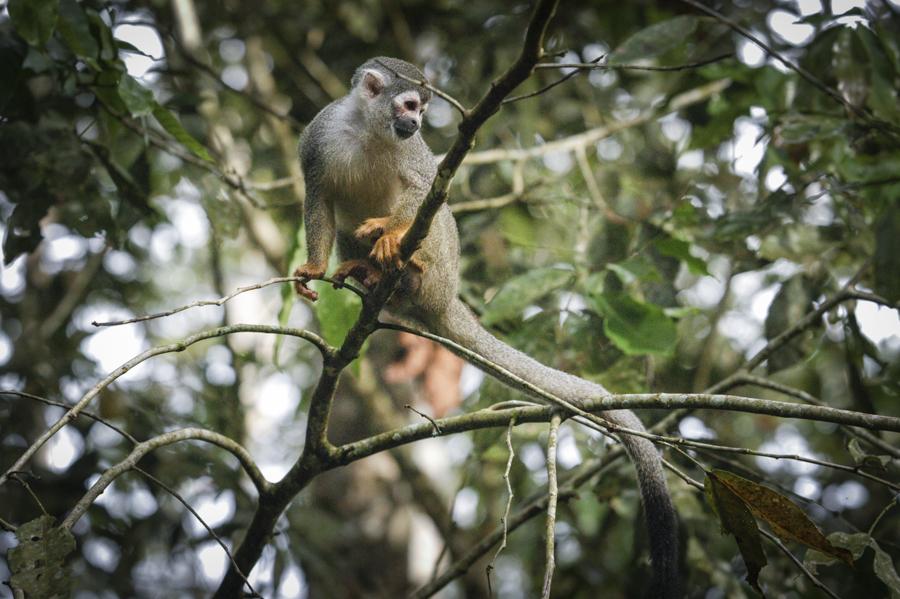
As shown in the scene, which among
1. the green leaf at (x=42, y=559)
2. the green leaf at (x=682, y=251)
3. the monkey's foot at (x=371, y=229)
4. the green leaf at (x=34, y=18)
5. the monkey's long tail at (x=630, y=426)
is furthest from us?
the green leaf at (x=682, y=251)

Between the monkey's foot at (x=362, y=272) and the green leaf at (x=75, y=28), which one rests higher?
the green leaf at (x=75, y=28)

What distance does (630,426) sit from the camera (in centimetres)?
308

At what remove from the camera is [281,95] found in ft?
23.6

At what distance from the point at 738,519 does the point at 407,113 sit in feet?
7.36

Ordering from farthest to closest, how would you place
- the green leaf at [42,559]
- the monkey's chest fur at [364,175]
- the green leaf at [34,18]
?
1. the monkey's chest fur at [364,175]
2. the green leaf at [34,18]
3. the green leaf at [42,559]

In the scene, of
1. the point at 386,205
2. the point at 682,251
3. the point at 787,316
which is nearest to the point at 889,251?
the point at 787,316

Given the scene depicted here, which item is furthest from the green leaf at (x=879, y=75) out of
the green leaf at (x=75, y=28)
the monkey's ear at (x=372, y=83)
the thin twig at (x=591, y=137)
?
the green leaf at (x=75, y=28)

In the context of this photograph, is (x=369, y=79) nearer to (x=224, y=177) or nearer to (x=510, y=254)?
(x=224, y=177)

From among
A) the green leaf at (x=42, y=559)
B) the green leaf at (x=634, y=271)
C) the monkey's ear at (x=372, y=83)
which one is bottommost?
the green leaf at (x=42, y=559)

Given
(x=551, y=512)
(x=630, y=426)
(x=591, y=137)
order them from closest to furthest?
(x=551, y=512) < (x=630, y=426) < (x=591, y=137)

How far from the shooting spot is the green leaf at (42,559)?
2.03m

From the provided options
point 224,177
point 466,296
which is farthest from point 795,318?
point 224,177

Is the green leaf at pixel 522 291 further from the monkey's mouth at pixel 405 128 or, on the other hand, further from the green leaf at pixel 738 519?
the green leaf at pixel 738 519

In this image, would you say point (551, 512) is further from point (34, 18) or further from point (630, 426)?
point (34, 18)
